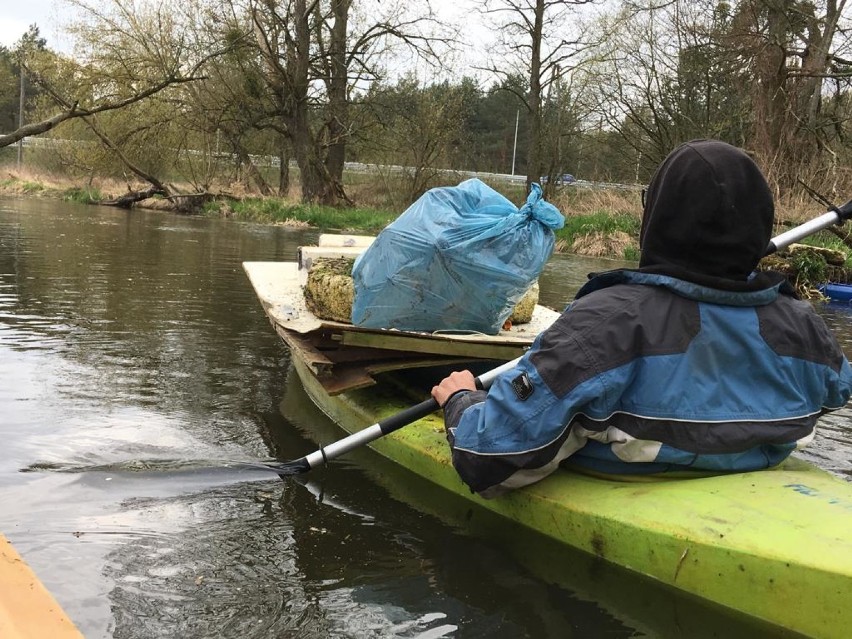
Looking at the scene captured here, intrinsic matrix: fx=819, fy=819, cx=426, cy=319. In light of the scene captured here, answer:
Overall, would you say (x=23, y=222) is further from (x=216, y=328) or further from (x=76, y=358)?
(x=76, y=358)

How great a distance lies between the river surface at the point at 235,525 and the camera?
8.34 ft

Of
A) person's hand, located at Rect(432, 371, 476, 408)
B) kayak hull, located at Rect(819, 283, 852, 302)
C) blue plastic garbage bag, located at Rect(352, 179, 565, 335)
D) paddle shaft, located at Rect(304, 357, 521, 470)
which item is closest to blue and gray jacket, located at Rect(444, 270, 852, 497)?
person's hand, located at Rect(432, 371, 476, 408)

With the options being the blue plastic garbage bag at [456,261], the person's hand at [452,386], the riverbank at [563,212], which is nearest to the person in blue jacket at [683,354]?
the person's hand at [452,386]

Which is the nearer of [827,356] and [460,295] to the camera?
[827,356]

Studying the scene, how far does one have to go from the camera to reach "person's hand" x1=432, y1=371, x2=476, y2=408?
3068 millimetres

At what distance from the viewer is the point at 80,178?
27.8m

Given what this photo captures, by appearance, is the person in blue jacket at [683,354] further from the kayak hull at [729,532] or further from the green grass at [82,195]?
the green grass at [82,195]

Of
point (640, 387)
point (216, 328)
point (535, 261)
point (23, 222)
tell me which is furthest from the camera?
point (23, 222)

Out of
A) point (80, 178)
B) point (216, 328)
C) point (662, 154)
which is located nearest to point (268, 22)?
point (80, 178)

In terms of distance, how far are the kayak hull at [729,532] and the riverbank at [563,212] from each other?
10489 millimetres

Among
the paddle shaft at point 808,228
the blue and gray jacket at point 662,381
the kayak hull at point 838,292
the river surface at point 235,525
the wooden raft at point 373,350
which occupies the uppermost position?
the paddle shaft at point 808,228

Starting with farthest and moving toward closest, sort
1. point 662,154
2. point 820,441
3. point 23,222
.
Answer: point 662,154, point 23,222, point 820,441

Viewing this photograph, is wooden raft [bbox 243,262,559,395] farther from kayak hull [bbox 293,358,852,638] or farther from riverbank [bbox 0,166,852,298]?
riverbank [bbox 0,166,852,298]

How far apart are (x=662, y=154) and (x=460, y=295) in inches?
788
